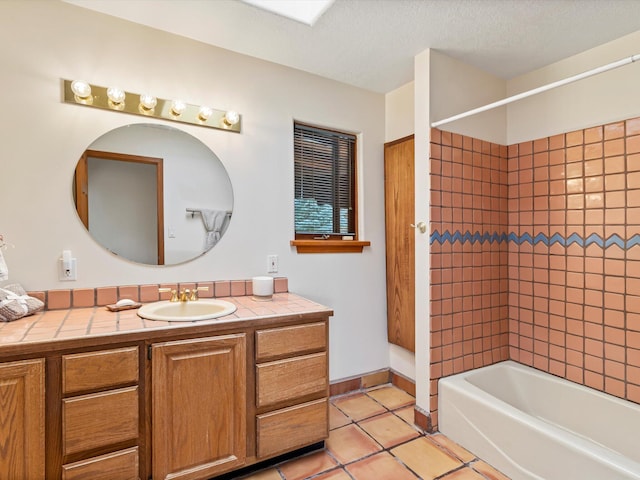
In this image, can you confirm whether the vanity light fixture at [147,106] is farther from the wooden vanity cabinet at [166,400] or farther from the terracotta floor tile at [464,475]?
the terracotta floor tile at [464,475]

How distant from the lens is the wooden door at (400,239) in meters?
2.38

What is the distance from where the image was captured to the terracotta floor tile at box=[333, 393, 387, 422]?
86.6 inches

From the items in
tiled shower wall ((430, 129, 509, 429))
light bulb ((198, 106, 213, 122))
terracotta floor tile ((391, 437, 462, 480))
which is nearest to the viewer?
terracotta floor tile ((391, 437, 462, 480))

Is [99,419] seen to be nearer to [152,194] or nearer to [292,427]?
[292,427]

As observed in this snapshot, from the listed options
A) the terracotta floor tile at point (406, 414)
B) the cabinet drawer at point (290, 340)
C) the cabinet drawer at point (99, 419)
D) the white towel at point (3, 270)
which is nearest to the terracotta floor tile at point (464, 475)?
the terracotta floor tile at point (406, 414)

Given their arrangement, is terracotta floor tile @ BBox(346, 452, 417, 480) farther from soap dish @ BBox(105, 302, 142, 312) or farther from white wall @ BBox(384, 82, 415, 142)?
white wall @ BBox(384, 82, 415, 142)

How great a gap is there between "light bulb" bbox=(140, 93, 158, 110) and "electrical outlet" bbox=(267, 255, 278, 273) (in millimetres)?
1085

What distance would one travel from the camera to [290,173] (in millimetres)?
2234

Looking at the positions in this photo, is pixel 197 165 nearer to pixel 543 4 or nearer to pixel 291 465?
pixel 291 465

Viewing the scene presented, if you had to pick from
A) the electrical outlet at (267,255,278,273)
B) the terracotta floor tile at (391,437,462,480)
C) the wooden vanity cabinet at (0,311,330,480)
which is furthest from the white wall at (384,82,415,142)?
the terracotta floor tile at (391,437,462,480)

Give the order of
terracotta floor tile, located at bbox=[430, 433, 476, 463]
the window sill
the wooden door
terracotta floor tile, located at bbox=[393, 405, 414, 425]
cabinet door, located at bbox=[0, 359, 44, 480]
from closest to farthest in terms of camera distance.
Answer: cabinet door, located at bbox=[0, 359, 44, 480]
terracotta floor tile, located at bbox=[430, 433, 476, 463]
terracotta floor tile, located at bbox=[393, 405, 414, 425]
the window sill
the wooden door

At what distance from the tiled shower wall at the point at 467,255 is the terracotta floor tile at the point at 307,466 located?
0.71 m

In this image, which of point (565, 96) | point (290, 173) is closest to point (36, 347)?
point (290, 173)

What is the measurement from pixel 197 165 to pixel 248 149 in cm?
33
